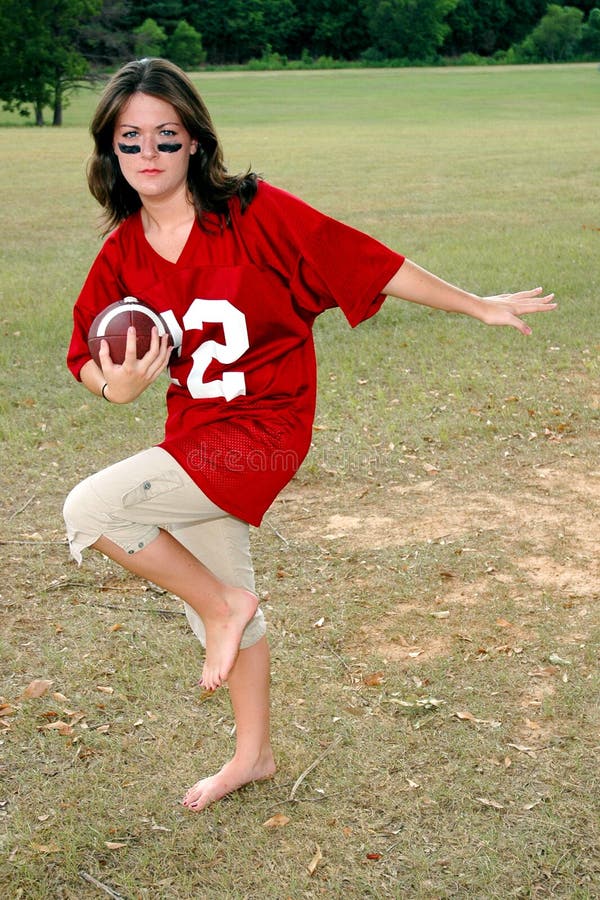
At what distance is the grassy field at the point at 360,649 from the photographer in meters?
3.19

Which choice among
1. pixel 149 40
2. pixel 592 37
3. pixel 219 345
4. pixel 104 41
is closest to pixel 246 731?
pixel 219 345

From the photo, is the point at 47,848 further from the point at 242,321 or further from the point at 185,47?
the point at 185,47

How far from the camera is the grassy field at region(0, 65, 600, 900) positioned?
3189 mm

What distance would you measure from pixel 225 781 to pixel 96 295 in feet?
4.99

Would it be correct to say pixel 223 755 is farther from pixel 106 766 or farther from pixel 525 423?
pixel 525 423

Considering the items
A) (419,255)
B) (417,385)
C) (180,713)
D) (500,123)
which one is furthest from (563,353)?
(500,123)

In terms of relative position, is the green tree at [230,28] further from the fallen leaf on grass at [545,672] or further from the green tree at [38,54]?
the fallen leaf on grass at [545,672]

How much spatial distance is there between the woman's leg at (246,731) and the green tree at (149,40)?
5670 cm

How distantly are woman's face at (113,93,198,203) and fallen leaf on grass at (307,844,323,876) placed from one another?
192cm

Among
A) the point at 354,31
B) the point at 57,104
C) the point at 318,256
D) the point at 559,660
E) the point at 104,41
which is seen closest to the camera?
the point at 318,256

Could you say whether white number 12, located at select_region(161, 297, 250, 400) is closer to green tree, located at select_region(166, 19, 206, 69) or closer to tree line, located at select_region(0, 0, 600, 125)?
tree line, located at select_region(0, 0, 600, 125)

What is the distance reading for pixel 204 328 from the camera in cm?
306

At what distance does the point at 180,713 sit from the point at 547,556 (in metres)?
2.06

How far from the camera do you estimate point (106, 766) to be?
3652 millimetres
